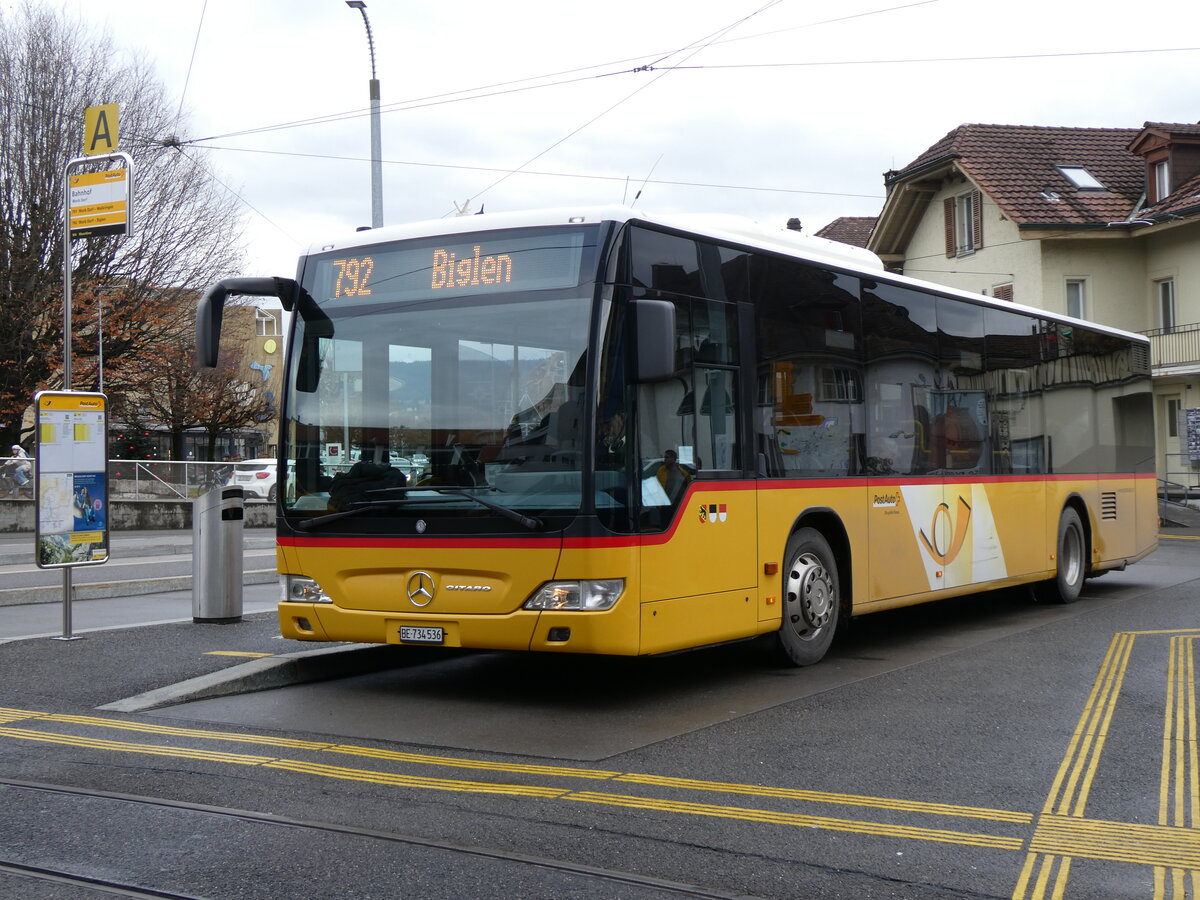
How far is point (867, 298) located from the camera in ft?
33.9

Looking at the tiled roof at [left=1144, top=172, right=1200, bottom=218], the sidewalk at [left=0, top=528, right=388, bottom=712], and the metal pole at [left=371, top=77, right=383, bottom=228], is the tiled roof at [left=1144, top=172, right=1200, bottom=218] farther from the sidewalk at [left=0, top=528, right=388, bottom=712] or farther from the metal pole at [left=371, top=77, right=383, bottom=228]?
the sidewalk at [left=0, top=528, right=388, bottom=712]

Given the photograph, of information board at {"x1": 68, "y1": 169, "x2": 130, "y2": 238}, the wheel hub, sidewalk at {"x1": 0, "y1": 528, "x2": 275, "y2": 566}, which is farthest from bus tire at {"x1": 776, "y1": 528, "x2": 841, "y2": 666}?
sidewalk at {"x1": 0, "y1": 528, "x2": 275, "y2": 566}

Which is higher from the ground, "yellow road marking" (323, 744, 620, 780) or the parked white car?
the parked white car

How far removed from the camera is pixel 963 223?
40562 millimetres

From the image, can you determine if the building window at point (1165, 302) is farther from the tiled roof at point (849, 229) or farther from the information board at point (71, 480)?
the information board at point (71, 480)

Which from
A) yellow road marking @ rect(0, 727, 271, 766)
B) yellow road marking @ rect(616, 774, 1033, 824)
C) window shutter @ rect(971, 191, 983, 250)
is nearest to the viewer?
yellow road marking @ rect(616, 774, 1033, 824)

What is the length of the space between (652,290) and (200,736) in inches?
137

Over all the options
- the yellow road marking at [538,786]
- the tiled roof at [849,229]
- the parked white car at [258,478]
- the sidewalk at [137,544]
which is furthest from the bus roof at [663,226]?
the tiled roof at [849,229]

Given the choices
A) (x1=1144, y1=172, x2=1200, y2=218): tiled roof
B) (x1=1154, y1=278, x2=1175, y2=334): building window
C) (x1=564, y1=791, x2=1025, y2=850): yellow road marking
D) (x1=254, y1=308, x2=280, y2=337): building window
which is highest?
(x1=254, y1=308, x2=280, y2=337): building window

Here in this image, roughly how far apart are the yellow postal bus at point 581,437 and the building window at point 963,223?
30.8 meters

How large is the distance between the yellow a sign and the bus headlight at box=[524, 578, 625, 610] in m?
5.79

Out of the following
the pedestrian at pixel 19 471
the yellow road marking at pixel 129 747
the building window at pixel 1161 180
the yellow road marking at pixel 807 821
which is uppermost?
the building window at pixel 1161 180

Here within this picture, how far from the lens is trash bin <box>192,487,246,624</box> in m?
11.3

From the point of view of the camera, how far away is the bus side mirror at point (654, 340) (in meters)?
7.47
